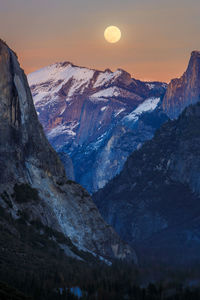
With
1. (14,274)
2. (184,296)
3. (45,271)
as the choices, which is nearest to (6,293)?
(184,296)

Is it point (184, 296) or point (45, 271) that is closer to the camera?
point (184, 296)

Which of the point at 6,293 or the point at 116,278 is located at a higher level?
the point at 116,278

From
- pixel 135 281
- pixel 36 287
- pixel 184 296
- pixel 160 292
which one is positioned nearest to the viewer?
pixel 184 296

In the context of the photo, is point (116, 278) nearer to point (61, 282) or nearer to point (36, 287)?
point (61, 282)

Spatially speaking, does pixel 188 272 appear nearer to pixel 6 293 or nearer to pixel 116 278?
pixel 116 278

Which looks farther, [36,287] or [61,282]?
[61,282]

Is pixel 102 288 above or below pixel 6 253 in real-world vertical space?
below

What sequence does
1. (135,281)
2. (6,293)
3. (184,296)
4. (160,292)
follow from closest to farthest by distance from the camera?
(6,293), (184,296), (160,292), (135,281)

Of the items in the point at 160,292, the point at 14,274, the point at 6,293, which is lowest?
the point at 6,293

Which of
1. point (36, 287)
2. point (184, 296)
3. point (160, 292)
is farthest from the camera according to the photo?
point (36, 287)
